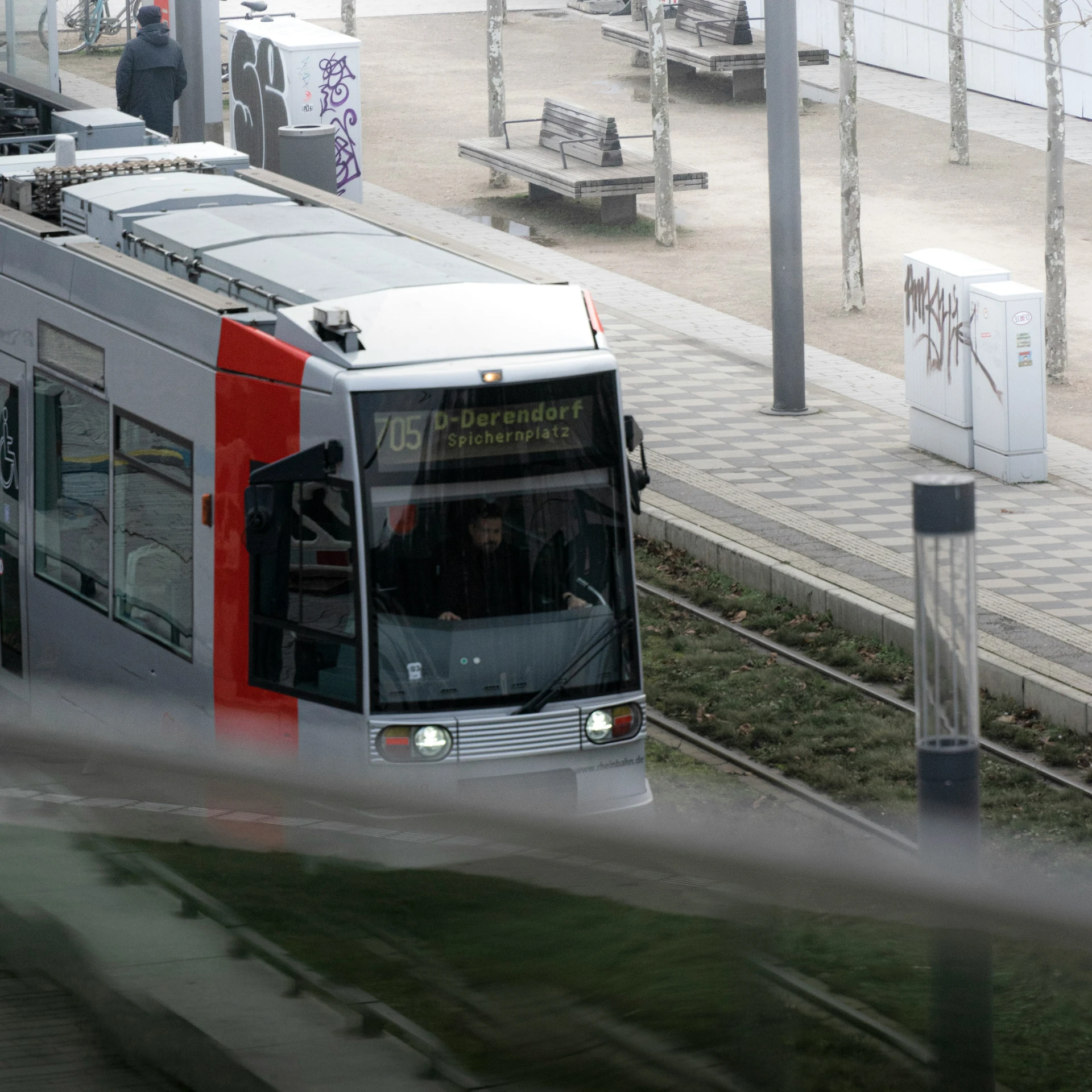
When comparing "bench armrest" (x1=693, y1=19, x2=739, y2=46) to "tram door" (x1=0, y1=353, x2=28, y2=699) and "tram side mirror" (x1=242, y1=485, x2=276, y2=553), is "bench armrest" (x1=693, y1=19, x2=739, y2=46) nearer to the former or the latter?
"tram door" (x1=0, y1=353, x2=28, y2=699)

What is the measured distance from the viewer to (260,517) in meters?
6.90

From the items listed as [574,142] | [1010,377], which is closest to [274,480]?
[1010,377]

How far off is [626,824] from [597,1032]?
34 centimetres

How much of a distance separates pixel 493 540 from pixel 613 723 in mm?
836

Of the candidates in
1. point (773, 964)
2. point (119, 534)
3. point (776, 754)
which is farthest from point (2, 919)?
point (776, 754)

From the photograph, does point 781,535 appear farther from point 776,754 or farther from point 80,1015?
point 80,1015

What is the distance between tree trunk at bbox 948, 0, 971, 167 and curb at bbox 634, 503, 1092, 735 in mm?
15741

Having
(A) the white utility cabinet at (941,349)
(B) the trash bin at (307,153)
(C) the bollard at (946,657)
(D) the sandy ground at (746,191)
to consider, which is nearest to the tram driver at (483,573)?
(C) the bollard at (946,657)

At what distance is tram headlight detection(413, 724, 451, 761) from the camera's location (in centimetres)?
691

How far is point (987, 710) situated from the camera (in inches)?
368

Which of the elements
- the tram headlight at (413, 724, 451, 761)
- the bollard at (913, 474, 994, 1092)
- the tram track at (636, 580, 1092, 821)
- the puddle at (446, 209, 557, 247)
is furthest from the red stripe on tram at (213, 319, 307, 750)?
→ the puddle at (446, 209, 557, 247)

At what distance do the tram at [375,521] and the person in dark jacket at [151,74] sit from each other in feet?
34.6

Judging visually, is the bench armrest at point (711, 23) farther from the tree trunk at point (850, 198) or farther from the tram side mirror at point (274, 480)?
the tram side mirror at point (274, 480)

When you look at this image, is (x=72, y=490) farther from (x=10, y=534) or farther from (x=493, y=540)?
(x=493, y=540)
